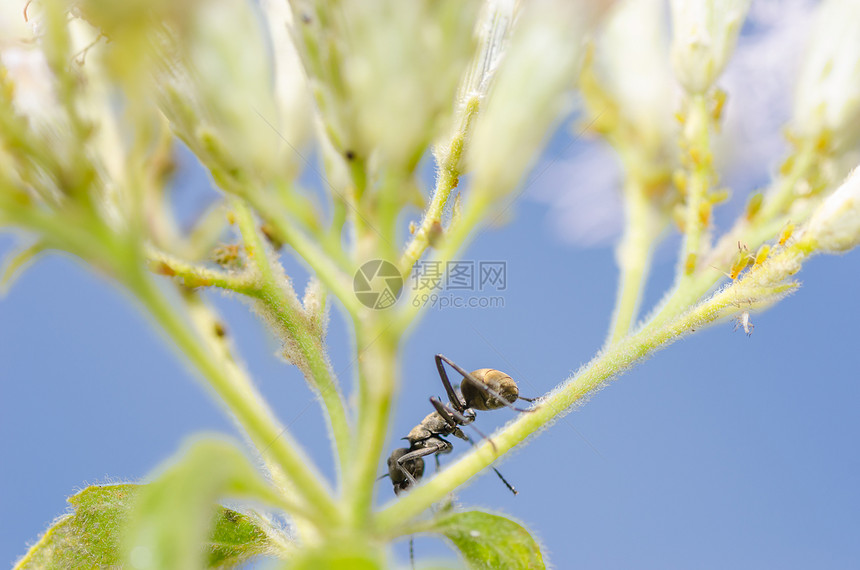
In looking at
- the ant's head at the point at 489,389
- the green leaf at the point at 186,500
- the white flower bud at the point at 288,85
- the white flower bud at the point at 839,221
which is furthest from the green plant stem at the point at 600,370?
the white flower bud at the point at 288,85

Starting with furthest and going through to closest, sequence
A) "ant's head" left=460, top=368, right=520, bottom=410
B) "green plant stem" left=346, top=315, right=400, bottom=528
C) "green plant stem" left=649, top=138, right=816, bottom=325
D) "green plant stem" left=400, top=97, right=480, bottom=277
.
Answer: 1. "ant's head" left=460, top=368, right=520, bottom=410
2. "green plant stem" left=649, top=138, right=816, bottom=325
3. "green plant stem" left=400, top=97, right=480, bottom=277
4. "green plant stem" left=346, top=315, right=400, bottom=528

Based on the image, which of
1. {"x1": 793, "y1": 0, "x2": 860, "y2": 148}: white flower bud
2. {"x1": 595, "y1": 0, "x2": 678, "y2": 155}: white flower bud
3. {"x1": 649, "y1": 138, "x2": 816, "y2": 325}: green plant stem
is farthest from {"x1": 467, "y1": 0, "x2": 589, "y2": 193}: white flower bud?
{"x1": 595, "y1": 0, "x2": 678, "y2": 155}: white flower bud

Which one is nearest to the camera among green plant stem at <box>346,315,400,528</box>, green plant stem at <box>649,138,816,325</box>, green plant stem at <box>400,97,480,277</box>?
green plant stem at <box>346,315,400,528</box>

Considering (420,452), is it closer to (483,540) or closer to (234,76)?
(483,540)

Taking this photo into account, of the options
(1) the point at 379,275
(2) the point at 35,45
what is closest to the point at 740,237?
(1) the point at 379,275

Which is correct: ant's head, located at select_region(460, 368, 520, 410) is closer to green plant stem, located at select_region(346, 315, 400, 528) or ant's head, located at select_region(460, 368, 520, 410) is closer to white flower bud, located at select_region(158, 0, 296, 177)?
green plant stem, located at select_region(346, 315, 400, 528)

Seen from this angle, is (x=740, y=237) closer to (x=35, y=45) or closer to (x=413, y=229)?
(x=413, y=229)

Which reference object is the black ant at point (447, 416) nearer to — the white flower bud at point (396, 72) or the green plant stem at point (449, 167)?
the green plant stem at point (449, 167)
